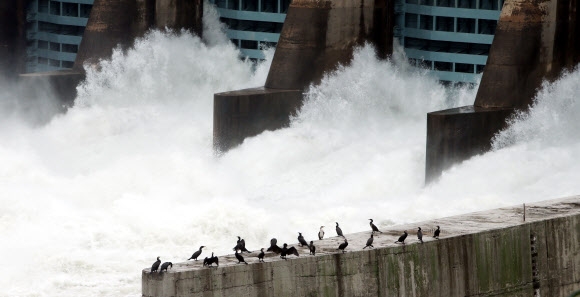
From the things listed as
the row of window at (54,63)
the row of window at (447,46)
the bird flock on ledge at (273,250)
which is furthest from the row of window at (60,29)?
the bird flock on ledge at (273,250)

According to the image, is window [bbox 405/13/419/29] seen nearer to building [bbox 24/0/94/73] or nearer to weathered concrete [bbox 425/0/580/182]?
weathered concrete [bbox 425/0/580/182]

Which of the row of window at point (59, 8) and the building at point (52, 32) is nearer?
the building at point (52, 32)

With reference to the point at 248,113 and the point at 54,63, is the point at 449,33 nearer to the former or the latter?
the point at 248,113

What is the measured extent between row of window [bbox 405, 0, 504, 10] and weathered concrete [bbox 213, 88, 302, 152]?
9.92 ft

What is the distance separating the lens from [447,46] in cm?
2648

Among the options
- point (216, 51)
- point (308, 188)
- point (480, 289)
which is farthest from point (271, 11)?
point (480, 289)

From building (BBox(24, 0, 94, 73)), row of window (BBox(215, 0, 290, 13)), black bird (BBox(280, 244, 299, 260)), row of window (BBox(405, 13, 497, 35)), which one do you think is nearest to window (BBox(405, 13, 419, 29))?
row of window (BBox(405, 13, 497, 35))

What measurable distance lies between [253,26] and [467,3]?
568cm

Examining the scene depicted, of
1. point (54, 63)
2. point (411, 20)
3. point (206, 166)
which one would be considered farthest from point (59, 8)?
point (411, 20)

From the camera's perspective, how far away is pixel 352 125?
85.5 feet

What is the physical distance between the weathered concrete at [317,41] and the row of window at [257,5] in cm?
251

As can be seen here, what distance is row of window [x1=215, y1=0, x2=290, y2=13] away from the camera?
29.1 metres

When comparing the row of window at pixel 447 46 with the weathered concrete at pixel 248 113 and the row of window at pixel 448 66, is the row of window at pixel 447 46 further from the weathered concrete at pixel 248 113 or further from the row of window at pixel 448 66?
the weathered concrete at pixel 248 113

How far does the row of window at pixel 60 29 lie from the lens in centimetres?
3291
